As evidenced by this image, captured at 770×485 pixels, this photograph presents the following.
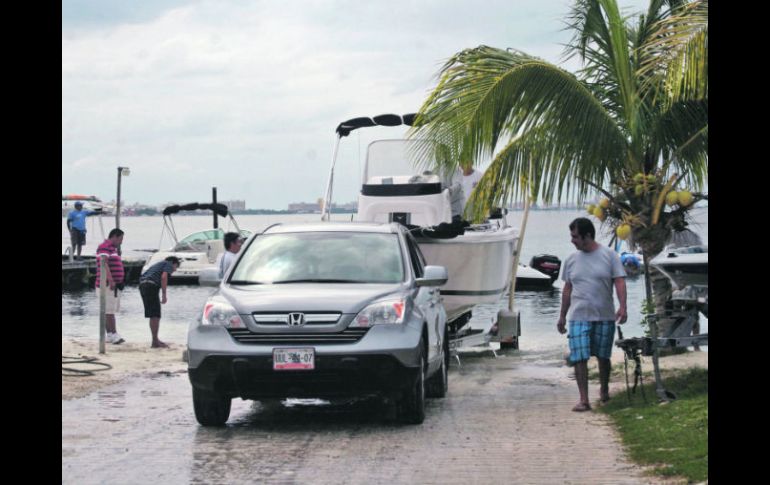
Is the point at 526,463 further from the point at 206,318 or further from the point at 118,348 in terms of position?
the point at 118,348

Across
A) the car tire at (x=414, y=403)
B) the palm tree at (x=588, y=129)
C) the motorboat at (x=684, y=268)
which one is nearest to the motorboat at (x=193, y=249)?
the palm tree at (x=588, y=129)

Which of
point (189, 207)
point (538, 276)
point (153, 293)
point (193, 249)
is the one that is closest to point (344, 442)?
point (153, 293)

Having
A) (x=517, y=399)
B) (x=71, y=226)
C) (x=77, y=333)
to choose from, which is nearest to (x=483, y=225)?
(x=517, y=399)

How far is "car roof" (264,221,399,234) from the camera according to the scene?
1227cm

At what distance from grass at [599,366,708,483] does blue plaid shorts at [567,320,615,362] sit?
1.98 feet

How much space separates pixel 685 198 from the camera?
14.5 metres

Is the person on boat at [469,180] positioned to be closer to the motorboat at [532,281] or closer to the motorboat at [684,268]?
the motorboat at [684,268]

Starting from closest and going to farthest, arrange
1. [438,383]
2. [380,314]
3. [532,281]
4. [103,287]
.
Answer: [380,314] → [438,383] → [103,287] → [532,281]

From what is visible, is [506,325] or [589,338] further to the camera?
[506,325]

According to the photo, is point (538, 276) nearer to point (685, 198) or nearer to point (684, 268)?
point (685, 198)

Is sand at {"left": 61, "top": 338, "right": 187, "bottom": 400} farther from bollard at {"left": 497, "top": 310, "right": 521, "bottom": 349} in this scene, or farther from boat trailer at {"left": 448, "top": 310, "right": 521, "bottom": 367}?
bollard at {"left": 497, "top": 310, "right": 521, "bottom": 349}

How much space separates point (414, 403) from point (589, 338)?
203 cm
